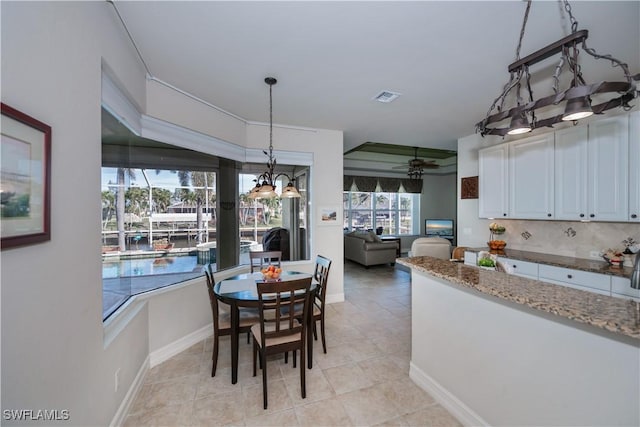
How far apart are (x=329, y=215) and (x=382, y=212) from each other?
5.03 meters

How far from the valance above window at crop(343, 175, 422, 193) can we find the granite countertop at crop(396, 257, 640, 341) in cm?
610

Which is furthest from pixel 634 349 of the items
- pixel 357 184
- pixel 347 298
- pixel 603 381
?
pixel 357 184

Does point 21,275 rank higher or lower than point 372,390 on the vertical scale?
higher

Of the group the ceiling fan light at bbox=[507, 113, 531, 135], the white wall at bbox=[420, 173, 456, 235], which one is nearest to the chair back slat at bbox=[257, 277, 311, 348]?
the ceiling fan light at bbox=[507, 113, 531, 135]

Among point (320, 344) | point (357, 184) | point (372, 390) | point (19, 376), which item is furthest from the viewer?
point (357, 184)

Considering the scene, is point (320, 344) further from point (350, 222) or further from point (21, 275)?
point (350, 222)

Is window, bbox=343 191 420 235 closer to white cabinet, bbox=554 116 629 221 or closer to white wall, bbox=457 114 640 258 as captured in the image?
white wall, bbox=457 114 640 258

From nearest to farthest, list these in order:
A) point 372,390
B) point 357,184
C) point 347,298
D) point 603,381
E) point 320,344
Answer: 1. point 603,381
2. point 372,390
3. point 320,344
4. point 347,298
5. point 357,184

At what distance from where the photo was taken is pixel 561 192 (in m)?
3.04

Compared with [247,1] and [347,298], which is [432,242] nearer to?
[347,298]

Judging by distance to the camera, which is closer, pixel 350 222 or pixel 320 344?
pixel 320 344

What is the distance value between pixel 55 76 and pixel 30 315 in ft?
3.51

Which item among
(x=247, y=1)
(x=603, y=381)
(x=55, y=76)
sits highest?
(x=247, y=1)

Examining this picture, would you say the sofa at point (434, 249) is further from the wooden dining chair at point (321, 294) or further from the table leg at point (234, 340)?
the table leg at point (234, 340)
